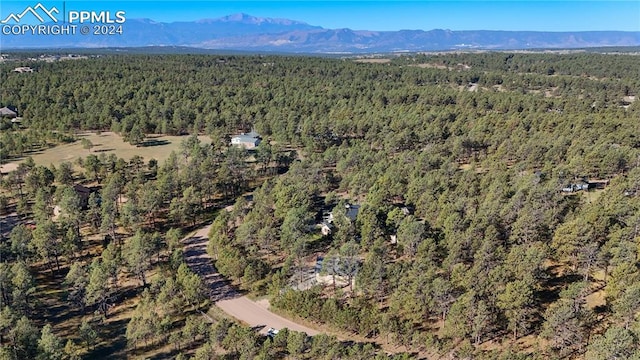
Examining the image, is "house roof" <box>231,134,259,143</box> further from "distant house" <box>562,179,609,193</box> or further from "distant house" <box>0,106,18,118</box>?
"distant house" <box>0,106,18,118</box>

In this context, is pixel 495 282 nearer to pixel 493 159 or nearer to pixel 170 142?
pixel 493 159

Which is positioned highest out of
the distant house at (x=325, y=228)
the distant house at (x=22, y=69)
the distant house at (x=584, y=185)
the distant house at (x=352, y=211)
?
the distant house at (x=22, y=69)

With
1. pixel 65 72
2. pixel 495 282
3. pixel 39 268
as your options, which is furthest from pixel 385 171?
pixel 65 72

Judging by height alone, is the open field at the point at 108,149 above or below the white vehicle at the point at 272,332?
above

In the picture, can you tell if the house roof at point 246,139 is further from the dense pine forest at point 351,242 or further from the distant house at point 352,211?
the distant house at point 352,211

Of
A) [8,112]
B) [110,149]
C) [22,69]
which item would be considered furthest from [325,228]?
[22,69]

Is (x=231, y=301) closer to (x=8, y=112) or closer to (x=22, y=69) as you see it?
(x=8, y=112)

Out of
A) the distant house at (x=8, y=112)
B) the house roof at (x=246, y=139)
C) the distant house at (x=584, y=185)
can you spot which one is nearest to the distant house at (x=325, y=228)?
the distant house at (x=584, y=185)
